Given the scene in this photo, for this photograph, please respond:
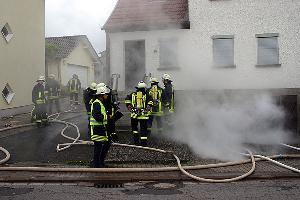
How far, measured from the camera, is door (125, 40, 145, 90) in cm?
1568

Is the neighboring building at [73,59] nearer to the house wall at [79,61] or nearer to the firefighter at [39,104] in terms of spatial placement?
the house wall at [79,61]

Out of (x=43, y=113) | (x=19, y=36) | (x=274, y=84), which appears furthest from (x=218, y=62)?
(x=19, y=36)

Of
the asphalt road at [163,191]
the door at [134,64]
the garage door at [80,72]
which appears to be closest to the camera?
the asphalt road at [163,191]

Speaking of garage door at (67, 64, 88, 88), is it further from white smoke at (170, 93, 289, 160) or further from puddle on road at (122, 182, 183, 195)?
puddle on road at (122, 182, 183, 195)

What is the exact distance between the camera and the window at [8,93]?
14534 millimetres

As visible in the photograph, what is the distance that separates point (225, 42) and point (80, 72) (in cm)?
1731

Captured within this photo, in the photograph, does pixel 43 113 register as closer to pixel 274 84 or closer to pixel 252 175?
pixel 252 175

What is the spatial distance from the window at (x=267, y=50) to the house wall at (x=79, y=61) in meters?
15.5

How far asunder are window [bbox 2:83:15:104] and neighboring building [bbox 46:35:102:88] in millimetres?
12489

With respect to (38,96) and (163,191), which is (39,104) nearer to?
(38,96)

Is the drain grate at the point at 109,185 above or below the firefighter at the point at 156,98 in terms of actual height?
below

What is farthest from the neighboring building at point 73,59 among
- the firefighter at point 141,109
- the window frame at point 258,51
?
the firefighter at point 141,109

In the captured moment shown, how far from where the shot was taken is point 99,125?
281 inches

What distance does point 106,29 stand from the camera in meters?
15.8
